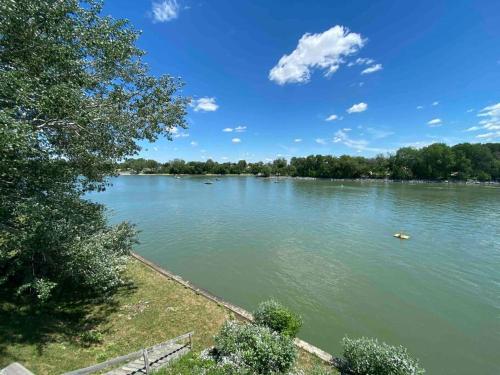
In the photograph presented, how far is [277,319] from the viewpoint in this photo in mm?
8055

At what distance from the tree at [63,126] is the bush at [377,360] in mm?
7894

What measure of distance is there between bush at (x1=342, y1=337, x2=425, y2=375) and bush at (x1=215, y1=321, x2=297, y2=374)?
63.8 inches

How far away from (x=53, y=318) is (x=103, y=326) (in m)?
1.73

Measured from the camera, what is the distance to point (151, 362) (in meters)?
Answer: 6.91

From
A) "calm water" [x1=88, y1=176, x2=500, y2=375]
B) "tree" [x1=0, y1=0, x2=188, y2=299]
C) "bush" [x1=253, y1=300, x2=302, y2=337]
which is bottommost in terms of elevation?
"calm water" [x1=88, y1=176, x2=500, y2=375]

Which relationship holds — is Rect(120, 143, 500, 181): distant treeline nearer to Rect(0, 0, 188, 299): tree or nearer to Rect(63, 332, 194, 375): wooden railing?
Rect(0, 0, 188, 299): tree

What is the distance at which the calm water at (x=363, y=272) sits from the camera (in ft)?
36.1

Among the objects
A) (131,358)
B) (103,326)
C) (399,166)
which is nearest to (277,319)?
(131,358)

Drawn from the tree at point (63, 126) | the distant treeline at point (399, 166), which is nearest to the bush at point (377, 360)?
the tree at point (63, 126)

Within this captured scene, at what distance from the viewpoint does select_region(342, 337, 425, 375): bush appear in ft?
19.8

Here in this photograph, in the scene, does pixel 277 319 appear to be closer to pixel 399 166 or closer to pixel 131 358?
pixel 131 358

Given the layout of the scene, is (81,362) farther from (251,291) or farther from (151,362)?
(251,291)

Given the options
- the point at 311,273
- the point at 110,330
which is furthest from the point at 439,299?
the point at 110,330

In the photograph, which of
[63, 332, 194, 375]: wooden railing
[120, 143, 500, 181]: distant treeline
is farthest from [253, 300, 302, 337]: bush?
[120, 143, 500, 181]: distant treeline
